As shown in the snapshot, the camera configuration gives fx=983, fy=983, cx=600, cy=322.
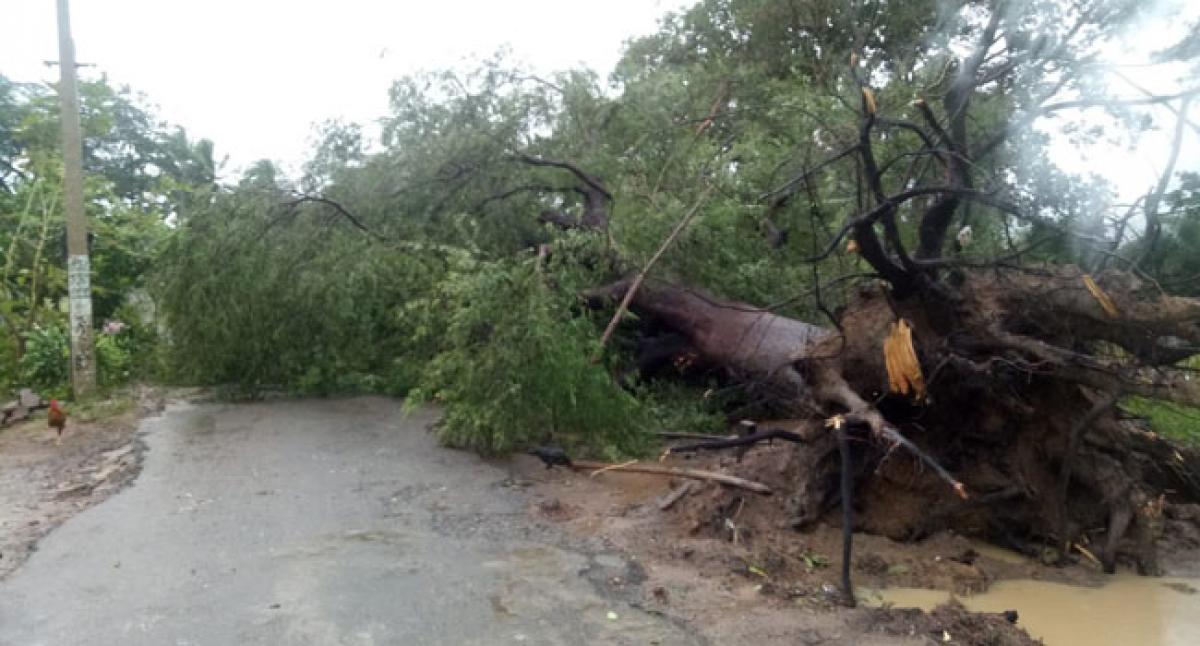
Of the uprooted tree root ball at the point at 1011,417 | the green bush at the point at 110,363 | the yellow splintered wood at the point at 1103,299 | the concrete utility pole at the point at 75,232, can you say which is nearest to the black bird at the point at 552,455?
the uprooted tree root ball at the point at 1011,417

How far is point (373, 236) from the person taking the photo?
10.3 meters

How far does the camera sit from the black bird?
7199mm

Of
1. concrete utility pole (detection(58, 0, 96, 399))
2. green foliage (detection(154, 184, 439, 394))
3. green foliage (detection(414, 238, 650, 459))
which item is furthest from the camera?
concrete utility pole (detection(58, 0, 96, 399))

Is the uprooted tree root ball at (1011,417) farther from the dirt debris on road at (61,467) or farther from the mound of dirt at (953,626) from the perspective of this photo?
the dirt debris on road at (61,467)

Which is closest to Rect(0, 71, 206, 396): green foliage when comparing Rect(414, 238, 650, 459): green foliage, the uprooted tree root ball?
Rect(414, 238, 650, 459): green foliage

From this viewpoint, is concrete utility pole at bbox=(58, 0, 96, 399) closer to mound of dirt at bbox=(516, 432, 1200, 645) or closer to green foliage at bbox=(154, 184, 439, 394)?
green foliage at bbox=(154, 184, 439, 394)

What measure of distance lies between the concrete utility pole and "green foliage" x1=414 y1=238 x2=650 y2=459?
5.33 meters

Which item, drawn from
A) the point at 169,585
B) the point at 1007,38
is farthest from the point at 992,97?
the point at 169,585

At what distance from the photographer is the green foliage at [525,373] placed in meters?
7.45

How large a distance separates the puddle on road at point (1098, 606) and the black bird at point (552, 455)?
2.75 m

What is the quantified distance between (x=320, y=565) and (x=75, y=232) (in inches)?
→ 311

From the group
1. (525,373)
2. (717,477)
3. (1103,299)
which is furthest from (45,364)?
(1103,299)

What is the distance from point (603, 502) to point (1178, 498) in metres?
3.83

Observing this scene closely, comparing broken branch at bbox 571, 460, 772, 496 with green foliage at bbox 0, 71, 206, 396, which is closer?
broken branch at bbox 571, 460, 772, 496
